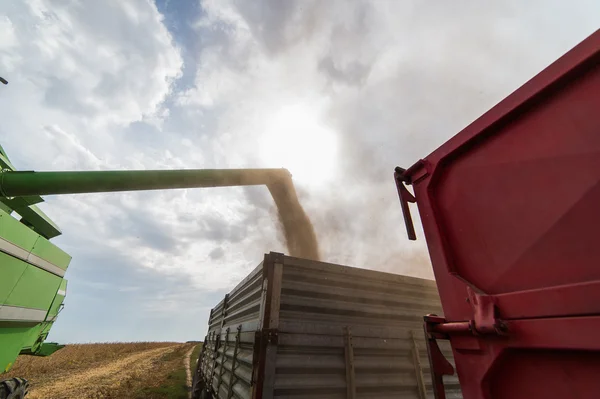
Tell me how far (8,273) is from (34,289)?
113cm

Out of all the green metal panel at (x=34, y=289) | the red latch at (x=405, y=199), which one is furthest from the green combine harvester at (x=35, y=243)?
the red latch at (x=405, y=199)

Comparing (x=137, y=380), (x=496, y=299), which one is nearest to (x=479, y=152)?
(x=496, y=299)

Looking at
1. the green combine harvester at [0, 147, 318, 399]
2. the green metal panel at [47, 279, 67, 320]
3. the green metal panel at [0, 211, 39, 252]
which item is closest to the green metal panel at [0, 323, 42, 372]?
the green combine harvester at [0, 147, 318, 399]

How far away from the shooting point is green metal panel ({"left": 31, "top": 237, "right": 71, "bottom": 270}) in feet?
17.7

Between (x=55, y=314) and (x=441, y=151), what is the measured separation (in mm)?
10239

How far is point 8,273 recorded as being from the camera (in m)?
4.50

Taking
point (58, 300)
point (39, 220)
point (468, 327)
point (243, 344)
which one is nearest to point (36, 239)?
point (39, 220)

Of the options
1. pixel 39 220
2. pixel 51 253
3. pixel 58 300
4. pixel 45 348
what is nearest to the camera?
pixel 51 253

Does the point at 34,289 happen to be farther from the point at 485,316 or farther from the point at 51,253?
the point at 485,316

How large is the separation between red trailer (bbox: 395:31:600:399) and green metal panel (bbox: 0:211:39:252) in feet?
22.3

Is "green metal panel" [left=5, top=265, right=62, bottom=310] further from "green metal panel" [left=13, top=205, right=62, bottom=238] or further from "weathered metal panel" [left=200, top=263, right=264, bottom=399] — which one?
"weathered metal panel" [left=200, top=263, right=264, bottom=399]

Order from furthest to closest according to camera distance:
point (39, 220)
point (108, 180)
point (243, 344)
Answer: point (39, 220), point (108, 180), point (243, 344)

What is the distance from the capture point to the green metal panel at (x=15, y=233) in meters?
4.41

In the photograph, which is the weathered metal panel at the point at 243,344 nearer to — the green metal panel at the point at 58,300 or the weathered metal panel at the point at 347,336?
the weathered metal panel at the point at 347,336
